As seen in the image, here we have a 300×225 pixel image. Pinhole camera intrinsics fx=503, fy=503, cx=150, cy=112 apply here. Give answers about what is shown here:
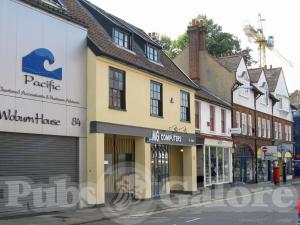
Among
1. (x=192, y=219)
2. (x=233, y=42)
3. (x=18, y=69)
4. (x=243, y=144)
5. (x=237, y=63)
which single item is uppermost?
(x=233, y=42)

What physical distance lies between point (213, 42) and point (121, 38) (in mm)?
37931

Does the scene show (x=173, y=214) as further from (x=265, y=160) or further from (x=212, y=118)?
(x=265, y=160)

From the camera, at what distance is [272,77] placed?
56.2m

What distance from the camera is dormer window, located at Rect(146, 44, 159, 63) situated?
88.5ft

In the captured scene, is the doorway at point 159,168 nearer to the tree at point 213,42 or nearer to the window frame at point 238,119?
the window frame at point 238,119

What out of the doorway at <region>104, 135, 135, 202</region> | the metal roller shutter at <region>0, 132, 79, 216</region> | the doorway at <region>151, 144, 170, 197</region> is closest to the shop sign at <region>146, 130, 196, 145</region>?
the doorway at <region>151, 144, 170, 197</region>

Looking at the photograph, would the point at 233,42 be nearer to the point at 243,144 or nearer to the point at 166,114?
the point at 243,144

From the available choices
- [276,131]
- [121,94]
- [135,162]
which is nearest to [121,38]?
[121,94]

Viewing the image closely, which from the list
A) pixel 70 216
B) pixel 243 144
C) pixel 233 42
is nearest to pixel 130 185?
pixel 70 216

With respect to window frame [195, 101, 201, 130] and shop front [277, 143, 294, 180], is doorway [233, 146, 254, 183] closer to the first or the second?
shop front [277, 143, 294, 180]

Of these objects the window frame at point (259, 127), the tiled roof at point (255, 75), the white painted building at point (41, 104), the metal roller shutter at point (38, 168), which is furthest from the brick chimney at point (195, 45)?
the metal roller shutter at point (38, 168)

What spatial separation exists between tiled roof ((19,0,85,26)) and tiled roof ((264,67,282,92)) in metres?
36.9

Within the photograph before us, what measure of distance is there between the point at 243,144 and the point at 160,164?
16455 millimetres

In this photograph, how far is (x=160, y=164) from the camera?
2736 centimetres
